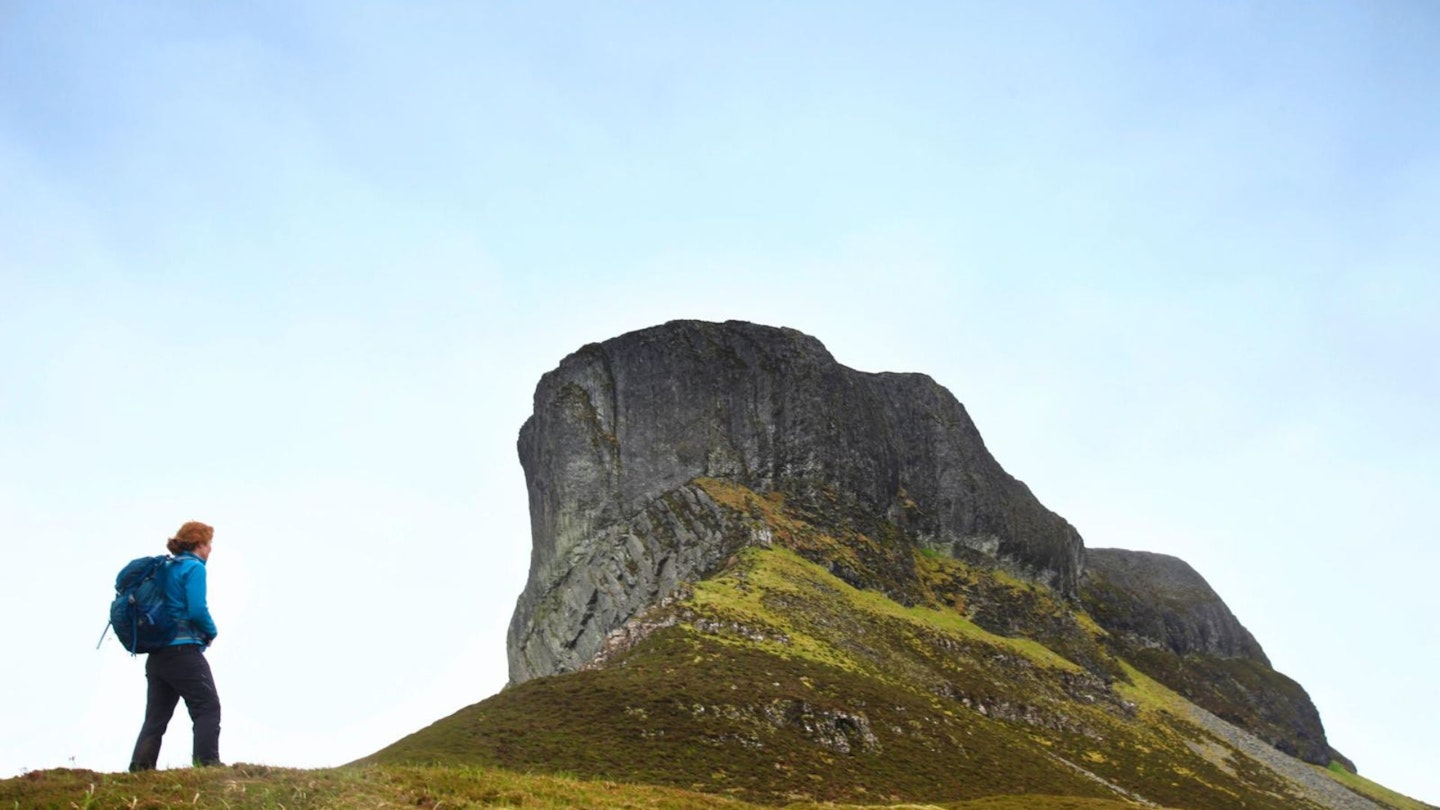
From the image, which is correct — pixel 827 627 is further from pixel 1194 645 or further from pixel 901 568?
pixel 1194 645

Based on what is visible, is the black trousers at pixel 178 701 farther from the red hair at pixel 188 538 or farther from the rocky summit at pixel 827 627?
the rocky summit at pixel 827 627

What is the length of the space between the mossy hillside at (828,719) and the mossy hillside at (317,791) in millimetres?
22482

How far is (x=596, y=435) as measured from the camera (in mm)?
106875

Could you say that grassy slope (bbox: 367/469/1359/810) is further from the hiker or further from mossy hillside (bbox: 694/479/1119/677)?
the hiker

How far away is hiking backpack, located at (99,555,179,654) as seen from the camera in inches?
564

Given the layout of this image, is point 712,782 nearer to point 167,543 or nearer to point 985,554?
point 167,543

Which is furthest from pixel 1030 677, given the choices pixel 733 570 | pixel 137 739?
pixel 137 739

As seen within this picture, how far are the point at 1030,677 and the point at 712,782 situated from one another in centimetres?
5507

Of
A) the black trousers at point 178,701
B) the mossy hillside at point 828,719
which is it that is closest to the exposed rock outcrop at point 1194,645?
the mossy hillside at point 828,719

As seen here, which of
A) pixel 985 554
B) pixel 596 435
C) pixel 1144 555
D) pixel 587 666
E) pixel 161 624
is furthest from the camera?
pixel 1144 555

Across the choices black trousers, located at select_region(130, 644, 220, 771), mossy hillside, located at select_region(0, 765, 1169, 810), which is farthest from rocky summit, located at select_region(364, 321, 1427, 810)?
black trousers, located at select_region(130, 644, 220, 771)

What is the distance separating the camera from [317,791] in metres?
15.8

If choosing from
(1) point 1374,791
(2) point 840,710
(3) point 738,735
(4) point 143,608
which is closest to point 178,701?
(4) point 143,608

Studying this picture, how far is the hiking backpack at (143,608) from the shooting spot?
1434 centimetres
